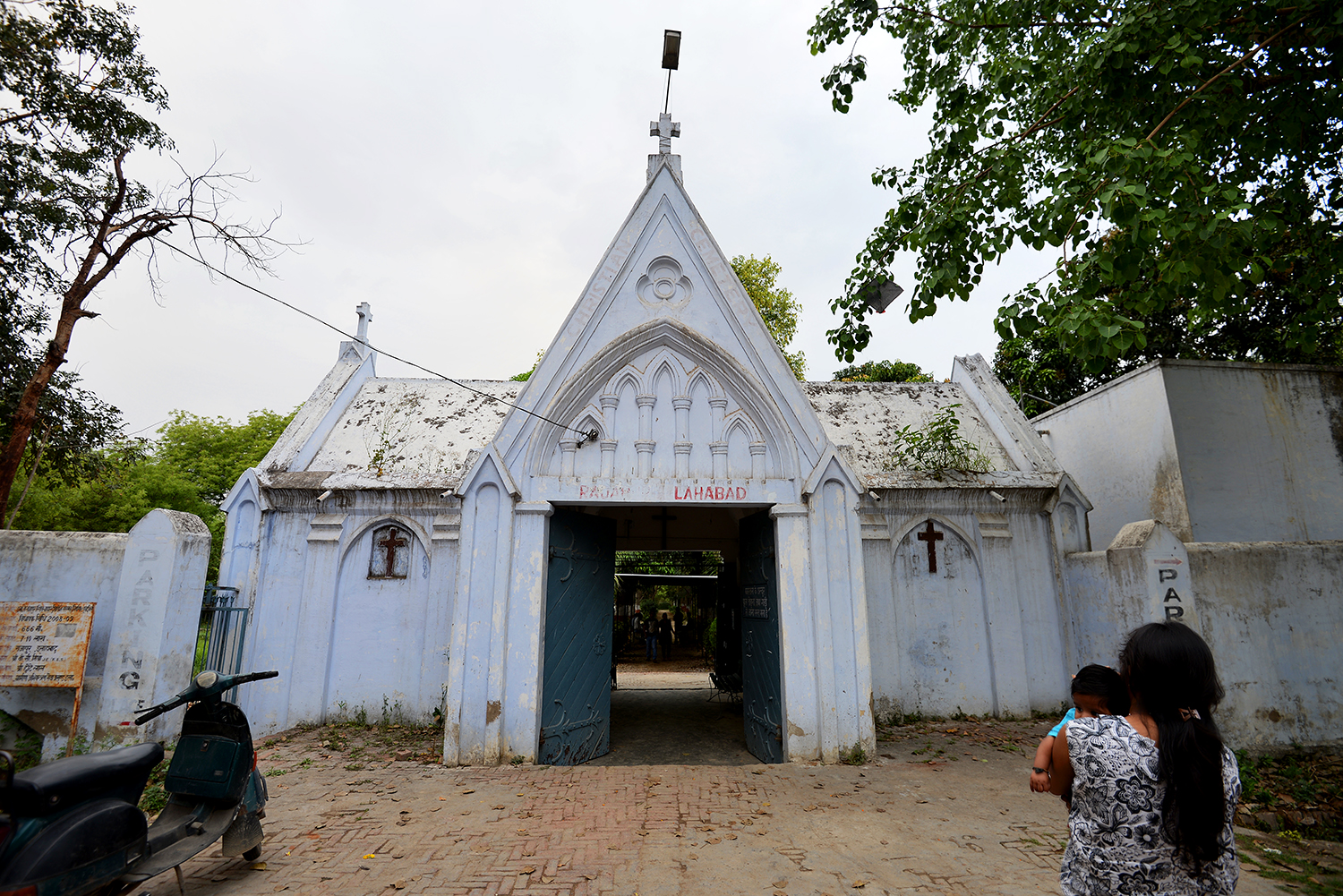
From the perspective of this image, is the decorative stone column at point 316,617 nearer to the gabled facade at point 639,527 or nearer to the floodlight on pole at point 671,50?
the gabled facade at point 639,527

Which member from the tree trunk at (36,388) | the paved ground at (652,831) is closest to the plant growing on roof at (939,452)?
the paved ground at (652,831)

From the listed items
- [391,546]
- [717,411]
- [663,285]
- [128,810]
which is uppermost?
[663,285]

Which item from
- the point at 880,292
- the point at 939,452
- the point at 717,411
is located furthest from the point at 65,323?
the point at 939,452

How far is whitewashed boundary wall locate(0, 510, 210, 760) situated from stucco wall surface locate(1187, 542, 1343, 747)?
12060 mm

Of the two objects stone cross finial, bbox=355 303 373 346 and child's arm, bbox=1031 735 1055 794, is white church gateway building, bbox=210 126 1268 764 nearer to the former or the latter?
stone cross finial, bbox=355 303 373 346

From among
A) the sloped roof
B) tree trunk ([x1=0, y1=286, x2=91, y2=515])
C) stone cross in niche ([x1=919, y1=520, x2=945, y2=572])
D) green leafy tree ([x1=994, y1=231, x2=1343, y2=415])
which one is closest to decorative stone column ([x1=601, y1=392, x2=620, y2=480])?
the sloped roof

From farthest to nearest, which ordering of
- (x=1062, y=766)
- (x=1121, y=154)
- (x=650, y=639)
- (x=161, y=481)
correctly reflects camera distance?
(x=161, y=481)
(x=650, y=639)
(x=1121, y=154)
(x=1062, y=766)

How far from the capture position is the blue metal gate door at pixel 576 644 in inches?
315

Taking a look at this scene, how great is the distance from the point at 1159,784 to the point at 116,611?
890 centimetres

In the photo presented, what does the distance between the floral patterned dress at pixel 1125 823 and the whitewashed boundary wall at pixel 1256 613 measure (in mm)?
6654

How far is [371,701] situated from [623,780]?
4814mm

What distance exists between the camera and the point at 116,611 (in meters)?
6.66

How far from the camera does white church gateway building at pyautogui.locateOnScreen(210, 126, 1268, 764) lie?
7.73m

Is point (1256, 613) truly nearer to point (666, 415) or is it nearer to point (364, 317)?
point (666, 415)
